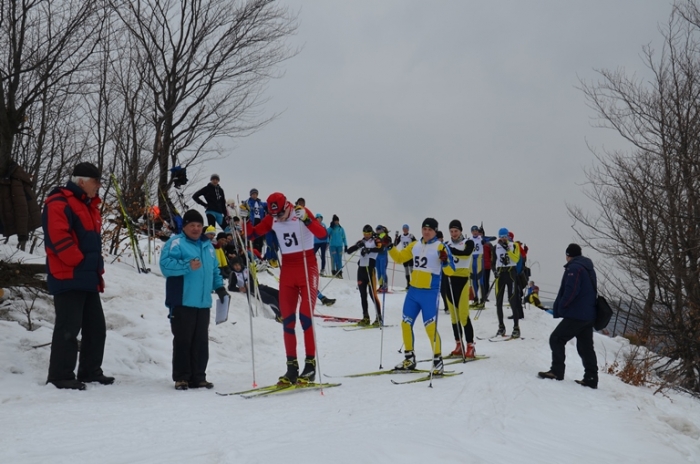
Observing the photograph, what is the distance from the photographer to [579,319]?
8938mm

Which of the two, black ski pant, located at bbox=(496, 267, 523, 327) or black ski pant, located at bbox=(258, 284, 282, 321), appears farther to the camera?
black ski pant, located at bbox=(258, 284, 282, 321)

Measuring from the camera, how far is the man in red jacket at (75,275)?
610cm

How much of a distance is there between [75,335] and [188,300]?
1298 mm

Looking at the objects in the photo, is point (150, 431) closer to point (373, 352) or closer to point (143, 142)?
point (373, 352)

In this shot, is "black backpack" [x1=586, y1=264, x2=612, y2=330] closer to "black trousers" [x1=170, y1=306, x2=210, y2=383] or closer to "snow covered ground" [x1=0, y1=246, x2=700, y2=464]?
"snow covered ground" [x1=0, y1=246, x2=700, y2=464]

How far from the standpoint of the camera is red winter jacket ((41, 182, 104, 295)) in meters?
6.09

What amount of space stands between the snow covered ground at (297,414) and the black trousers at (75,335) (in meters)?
0.24

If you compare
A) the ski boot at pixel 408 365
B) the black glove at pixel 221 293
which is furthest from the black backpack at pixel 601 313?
the black glove at pixel 221 293

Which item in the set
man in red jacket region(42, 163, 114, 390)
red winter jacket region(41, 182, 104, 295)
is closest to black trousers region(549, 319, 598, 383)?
man in red jacket region(42, 163, 114, 390)

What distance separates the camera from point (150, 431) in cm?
457

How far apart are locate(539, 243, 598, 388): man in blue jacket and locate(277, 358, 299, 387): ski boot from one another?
4091 mm

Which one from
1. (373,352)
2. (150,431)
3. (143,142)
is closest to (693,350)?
(373,352)

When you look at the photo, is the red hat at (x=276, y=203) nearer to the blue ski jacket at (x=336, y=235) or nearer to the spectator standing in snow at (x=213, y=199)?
the spectator standing in snow at (x=213, y=199)

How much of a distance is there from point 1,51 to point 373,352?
8489 mm
